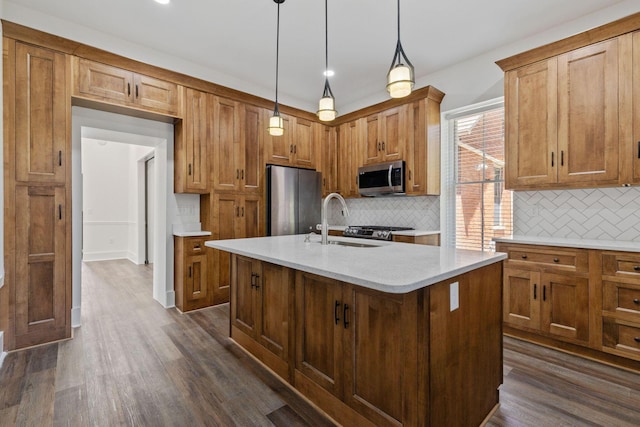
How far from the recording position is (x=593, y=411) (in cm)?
182

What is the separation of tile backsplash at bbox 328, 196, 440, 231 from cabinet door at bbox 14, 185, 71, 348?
122 inches

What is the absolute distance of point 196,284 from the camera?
3662mm

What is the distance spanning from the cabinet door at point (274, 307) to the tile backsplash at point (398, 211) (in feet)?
6.85

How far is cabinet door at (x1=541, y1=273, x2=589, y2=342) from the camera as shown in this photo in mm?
2465

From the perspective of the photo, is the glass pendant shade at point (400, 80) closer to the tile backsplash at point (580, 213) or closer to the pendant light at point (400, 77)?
the pendant light at point (400, 77)

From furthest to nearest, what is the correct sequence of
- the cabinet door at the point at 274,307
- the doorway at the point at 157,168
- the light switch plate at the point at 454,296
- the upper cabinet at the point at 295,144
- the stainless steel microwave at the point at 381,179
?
the upper cabinet at the point at 295,144, the stainless steel microwave at the point at 381,179, the doorway at the point at 157,168, the cabinet door at the point at 274,307, the light switch plate at the point at 454,296

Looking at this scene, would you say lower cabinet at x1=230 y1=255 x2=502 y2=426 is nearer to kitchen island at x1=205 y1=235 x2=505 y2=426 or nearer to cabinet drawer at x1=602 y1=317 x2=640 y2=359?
kitchen island at x1=205 y1=235 x2=505 y2=426

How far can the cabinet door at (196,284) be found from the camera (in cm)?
358

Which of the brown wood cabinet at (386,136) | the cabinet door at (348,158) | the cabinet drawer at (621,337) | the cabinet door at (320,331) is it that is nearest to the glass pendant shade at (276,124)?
the cabinet door at (320,331)

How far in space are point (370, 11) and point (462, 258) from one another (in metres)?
2.34

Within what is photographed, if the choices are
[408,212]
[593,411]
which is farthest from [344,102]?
[593,411]

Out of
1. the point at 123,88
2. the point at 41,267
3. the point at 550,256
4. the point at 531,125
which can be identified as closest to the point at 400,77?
the point at 531,125

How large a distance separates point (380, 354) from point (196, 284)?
2.84 m

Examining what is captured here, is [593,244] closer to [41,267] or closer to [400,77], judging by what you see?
[400,77]
